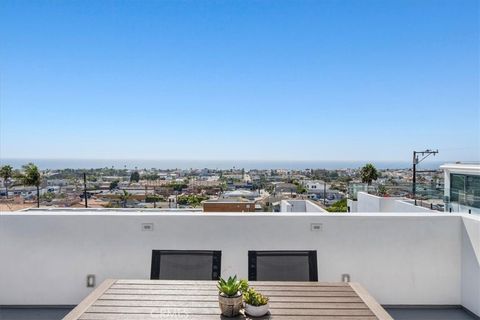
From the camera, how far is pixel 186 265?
2.26 m

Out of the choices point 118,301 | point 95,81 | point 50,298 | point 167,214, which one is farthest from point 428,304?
point 95,81

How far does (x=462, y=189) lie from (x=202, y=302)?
6.52 m

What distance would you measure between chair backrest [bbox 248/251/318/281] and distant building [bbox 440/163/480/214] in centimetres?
414

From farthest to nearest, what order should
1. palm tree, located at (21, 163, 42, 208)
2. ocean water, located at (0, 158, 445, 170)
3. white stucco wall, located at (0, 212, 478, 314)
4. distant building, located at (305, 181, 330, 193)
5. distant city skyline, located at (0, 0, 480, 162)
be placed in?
ocean water, located at (0, 158, 445, 170)
palm tree, located at (21, 163, 42, 208)
distant building, located at (305, 181, 330, 193)
distant city skyline, located at (0, 0, 480, 162)
white stucco wall, located at (0, 212, 478, 314)

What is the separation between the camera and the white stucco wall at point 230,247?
3199mm

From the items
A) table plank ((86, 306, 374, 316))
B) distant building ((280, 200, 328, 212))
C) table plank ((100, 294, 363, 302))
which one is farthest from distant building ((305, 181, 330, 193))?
table plank ((86, 306, 374, 316))

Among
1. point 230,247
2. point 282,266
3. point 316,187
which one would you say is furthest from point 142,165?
point 282,266

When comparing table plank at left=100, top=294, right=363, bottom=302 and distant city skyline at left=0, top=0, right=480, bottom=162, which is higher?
distant city skyline at left=0, top=0, right=480, bottom=162

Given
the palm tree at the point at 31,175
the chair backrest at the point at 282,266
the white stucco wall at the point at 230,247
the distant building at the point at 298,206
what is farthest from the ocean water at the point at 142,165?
the chair backrest at the point at 282,266

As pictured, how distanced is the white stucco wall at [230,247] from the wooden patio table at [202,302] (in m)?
1.22

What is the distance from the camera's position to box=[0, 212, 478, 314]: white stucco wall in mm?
3199

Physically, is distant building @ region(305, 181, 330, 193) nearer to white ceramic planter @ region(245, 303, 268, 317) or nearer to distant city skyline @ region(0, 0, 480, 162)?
distant city skyline @ region(0, 0, 480, 162)

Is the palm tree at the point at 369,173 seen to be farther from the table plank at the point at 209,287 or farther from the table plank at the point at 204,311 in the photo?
the table plank at the point at 204,311

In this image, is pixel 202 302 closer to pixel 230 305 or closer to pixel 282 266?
pixel 230 305
